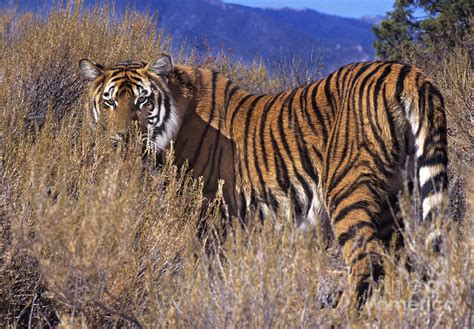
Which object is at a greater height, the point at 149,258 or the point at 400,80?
the point at 400,80

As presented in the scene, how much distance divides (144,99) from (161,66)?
23 centimetres

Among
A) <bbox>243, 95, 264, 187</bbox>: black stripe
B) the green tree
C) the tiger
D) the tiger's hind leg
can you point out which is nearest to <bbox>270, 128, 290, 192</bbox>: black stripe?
the tiger

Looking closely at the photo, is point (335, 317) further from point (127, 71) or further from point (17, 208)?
point (127, 71)

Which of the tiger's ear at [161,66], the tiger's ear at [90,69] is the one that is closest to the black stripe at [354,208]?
the tiger's ear at [161,66]

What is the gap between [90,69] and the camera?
442 cm

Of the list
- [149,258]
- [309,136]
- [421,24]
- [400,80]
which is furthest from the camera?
[421,24]

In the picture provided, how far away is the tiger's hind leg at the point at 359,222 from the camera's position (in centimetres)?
338

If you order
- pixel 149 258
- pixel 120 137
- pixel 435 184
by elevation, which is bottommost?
pixel 149 258

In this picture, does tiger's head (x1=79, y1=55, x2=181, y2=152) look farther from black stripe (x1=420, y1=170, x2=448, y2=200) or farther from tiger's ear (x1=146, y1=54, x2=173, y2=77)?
black stripe (x1=420, y1=170, x2=448, y2=200)

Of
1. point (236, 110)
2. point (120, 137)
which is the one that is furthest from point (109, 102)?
point (236, 110)

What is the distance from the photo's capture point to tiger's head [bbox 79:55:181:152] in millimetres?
4230

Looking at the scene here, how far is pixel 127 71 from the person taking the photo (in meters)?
4.36

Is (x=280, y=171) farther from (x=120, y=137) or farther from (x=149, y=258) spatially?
(x=149, y=258)

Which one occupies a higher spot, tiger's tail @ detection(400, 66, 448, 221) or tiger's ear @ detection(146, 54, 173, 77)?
tiger's tail @ detection(400, 66, 448, 221)
